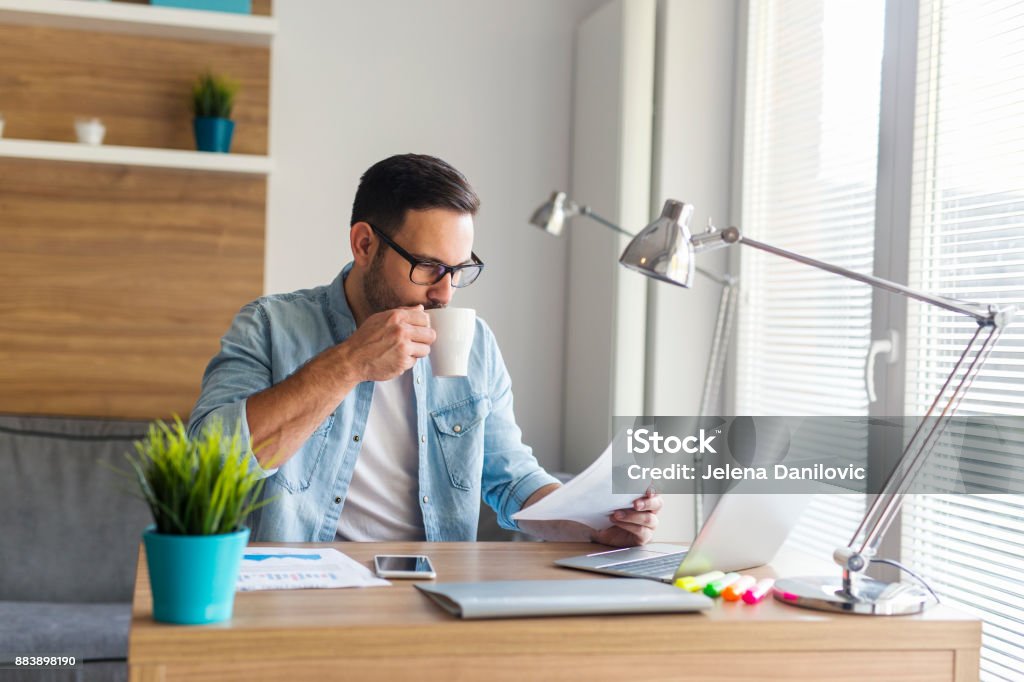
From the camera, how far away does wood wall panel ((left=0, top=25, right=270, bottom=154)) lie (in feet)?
9.87

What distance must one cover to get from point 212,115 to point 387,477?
4.95 feet

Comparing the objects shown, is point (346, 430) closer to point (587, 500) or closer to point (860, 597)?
point (587, 500)

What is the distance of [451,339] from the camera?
1627 millimetres

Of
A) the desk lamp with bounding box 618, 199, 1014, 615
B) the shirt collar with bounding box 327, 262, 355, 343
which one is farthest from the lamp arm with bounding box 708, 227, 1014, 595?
the shirt collar with bounding box 327, 262, 355, 343

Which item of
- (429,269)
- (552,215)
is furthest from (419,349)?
(552,215)

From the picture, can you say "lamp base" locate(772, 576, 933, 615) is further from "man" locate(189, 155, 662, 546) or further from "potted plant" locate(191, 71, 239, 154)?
"potted plant" locate(191, 71, 239, 154)

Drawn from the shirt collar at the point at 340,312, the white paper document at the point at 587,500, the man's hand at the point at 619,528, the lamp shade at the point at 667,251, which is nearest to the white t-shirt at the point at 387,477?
the shirt collar at the point at 340,312

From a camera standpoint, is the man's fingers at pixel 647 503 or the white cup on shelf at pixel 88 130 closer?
the man's fingers at pixel 647 503

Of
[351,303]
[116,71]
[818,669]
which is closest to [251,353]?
[351,303]

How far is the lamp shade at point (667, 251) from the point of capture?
1.47 m

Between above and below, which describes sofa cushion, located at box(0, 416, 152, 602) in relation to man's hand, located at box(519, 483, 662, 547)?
below

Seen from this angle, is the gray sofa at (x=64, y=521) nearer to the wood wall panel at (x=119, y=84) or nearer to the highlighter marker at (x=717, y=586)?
the wood wall panel at (x=119, y=84)

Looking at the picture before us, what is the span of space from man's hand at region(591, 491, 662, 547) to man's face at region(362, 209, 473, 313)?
0.52 m

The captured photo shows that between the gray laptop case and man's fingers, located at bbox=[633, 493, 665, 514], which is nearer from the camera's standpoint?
the gray laptop case
